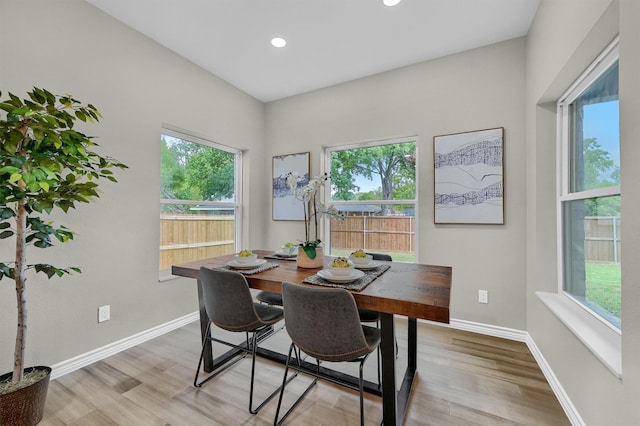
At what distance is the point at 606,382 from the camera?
1.27m

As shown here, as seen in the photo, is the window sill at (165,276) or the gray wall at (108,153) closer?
the gray wall at (108,153)

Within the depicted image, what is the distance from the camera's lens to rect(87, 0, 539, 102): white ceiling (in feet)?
7.16

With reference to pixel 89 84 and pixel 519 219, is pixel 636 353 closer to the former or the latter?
pixel 519 219

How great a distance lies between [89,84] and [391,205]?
2954 mm

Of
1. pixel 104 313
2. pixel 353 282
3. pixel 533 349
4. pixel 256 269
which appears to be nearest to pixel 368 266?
pixel 353 282

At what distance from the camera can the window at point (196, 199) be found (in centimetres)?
287

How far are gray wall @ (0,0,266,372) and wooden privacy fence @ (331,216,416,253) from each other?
72.5 inches

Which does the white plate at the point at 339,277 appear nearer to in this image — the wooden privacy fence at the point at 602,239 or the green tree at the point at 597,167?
the wooden privacy fence at the point at 602,239

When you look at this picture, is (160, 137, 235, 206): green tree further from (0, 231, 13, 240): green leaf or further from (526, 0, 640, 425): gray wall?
(526, 0, 640, 425): gray wall

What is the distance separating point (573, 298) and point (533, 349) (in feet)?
2.14

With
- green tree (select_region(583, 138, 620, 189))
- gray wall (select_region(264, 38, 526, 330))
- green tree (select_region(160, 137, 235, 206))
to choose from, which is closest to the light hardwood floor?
gray wall (select_region(264, 38, 526, 330))

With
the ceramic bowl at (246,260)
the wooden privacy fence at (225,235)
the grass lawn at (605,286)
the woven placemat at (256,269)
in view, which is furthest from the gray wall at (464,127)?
the ceramic bowl at (246,260)

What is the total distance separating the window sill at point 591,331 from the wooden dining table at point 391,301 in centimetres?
70

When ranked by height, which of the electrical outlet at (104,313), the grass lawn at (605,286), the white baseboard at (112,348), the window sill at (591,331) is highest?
the grass lawn at (605,286)
